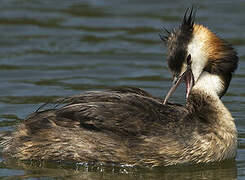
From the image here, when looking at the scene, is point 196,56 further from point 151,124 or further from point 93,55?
point 93,55

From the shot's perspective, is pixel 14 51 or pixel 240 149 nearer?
pixel 240 149

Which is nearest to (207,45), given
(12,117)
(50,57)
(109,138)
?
(109,138)

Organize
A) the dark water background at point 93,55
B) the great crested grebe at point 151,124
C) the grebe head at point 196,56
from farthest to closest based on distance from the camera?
the grebe head at point 196,56 < the dark water background at point 93,55 < the great crested grebe at point 151,124

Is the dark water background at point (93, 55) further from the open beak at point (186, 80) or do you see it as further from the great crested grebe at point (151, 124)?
the open beak at point (186, 80)

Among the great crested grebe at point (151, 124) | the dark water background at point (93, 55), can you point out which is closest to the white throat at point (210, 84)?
the great crested grebe at point (151, 124)

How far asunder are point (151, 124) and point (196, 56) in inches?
42.1

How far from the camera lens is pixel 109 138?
9312mm

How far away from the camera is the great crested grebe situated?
30.6ft

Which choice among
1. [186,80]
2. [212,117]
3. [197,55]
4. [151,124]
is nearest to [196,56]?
[197,55]

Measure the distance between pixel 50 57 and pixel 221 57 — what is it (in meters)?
5.22

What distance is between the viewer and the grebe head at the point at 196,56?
32.0ft

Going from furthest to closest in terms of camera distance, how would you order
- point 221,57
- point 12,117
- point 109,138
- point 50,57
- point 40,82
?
1. point 50,57
2. point 40,82
3. point 12,117
4. point 221,57
5. point 109,138

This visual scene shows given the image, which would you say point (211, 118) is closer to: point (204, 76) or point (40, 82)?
point (204, 76)

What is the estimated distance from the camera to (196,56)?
986 centimetres
